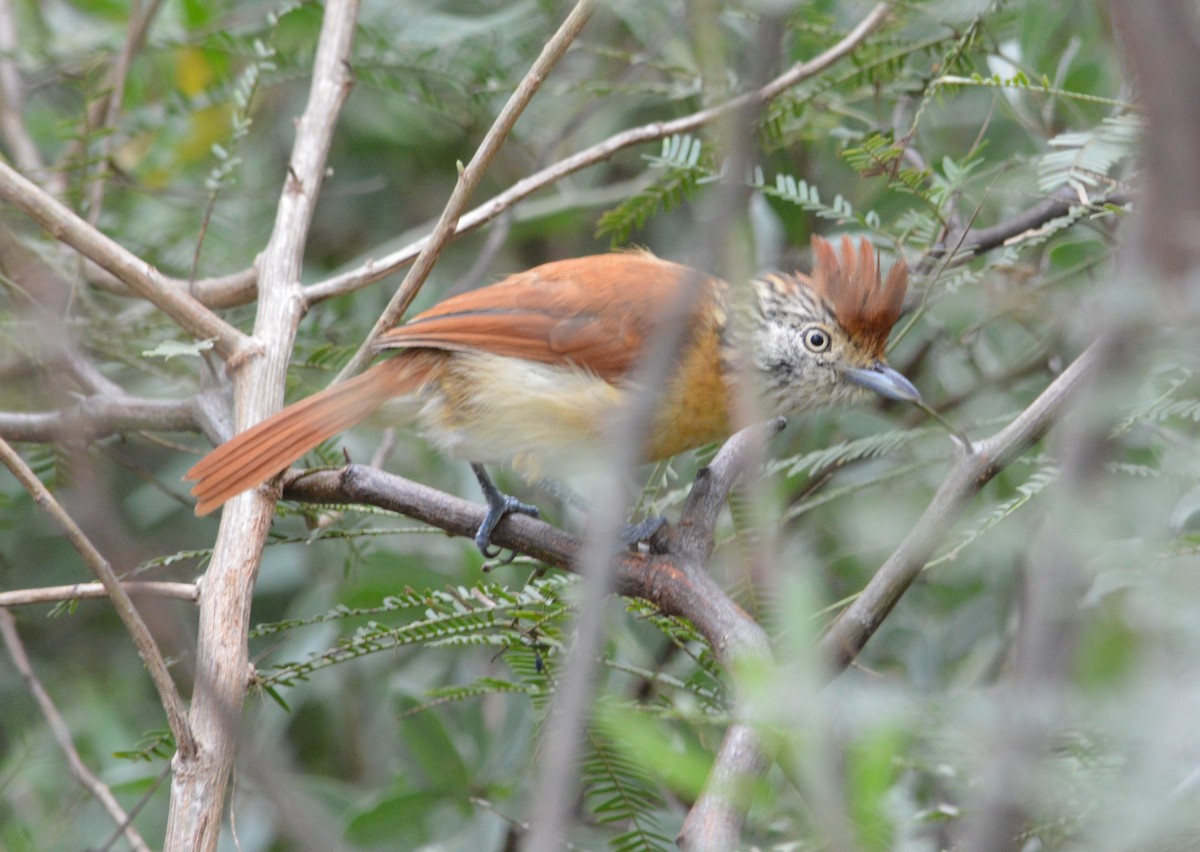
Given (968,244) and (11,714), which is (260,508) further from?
(11,714)

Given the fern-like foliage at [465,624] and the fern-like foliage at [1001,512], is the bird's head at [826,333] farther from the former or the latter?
the fern-like foliage at [465,624]

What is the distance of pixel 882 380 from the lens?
120 inches

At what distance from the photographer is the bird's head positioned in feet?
9.70

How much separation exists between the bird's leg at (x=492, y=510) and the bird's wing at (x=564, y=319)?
0.32m

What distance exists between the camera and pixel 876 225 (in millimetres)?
2836

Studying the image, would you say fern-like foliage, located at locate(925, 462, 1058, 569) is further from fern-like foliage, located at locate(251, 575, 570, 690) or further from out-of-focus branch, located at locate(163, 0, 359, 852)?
out-of-focus branch, located at locate(163, 0, 359, 852)

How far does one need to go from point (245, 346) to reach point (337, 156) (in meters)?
2.34

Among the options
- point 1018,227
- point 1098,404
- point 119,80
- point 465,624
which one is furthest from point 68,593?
point 1018,227

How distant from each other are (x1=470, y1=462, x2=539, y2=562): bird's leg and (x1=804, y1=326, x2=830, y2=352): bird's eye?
81 centimetres

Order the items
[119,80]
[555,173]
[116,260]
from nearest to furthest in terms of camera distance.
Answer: [116,260] < [555,173] < [119,80]

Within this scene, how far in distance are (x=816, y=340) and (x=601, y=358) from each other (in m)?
0.56

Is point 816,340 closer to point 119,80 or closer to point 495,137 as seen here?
point 495,137

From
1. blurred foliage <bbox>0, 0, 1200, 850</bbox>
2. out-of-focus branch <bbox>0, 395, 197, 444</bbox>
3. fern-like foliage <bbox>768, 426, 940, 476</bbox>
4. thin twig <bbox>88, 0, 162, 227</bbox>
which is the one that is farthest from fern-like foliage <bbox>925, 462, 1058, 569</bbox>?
thin twig <bbox>88, 0, 162, 227</bbox>

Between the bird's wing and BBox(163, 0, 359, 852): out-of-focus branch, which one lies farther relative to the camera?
the bird's wing
